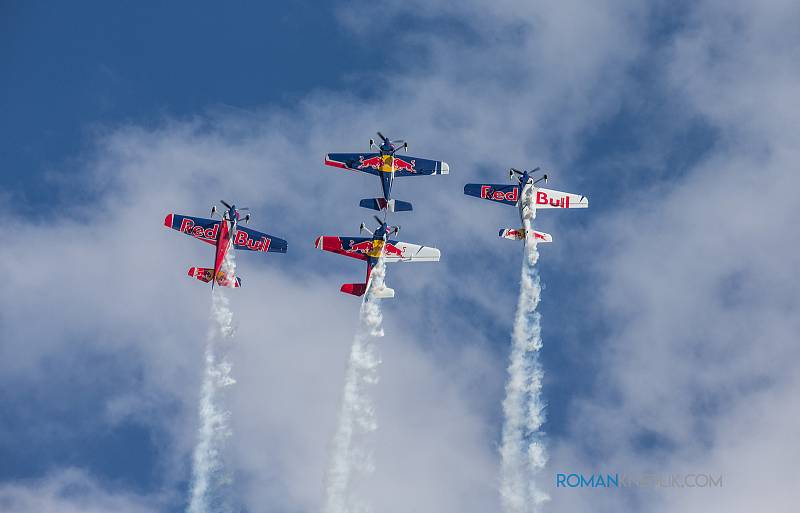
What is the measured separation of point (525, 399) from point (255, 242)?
26111 mm

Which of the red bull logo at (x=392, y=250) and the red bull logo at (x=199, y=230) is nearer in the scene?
the red bull logo at (x=392, y=250)

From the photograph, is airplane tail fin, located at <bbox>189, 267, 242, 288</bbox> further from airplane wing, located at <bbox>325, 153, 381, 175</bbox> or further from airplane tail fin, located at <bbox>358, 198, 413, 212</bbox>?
airplane wing, located at <bbox>325, 153, 381, 175</bbox>

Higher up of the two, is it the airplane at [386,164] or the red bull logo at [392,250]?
the airplane at [386,164]

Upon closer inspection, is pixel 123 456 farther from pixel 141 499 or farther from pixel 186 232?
pixel 186 232

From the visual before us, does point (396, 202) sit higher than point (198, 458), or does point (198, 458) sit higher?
point (396, 202)

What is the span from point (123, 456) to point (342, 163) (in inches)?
3489

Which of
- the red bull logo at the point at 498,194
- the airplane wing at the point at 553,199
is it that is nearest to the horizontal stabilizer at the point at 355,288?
the red bull logo at the point at 498,194

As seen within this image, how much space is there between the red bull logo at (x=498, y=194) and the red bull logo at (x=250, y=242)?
19.0 m

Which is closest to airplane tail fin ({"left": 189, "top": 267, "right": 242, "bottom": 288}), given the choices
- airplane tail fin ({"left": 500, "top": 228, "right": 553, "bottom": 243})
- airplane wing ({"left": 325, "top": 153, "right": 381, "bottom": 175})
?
airplane wing ({"left": 325, "top": 153, "right": 381, "bottom": 175})

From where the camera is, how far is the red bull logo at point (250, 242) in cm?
10975

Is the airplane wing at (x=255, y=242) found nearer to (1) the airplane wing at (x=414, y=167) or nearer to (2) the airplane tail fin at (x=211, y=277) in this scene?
(2) the airplane tail fin at (x=211, y=277)

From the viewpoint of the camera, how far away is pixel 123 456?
18975cm

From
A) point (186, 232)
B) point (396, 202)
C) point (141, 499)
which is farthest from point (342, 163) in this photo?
point (141, 499)

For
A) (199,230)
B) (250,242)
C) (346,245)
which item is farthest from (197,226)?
(346,245)
